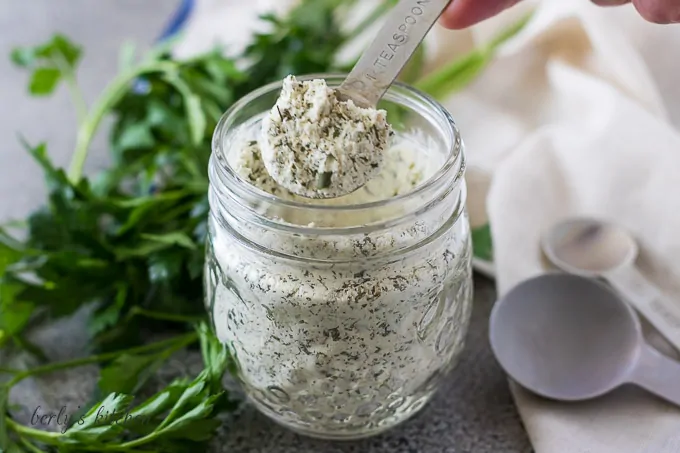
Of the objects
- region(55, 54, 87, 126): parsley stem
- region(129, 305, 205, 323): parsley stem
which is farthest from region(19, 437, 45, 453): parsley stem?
region(55, 54, 87, 126): parsley stem

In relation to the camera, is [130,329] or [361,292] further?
[130,329]

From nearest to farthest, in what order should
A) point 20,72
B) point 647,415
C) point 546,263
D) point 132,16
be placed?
point 647,415 < point 546,263 < point 20,72 < point 132,16

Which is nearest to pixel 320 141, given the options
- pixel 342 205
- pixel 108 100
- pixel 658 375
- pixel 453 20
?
pixel 342 205

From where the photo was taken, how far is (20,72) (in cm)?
126

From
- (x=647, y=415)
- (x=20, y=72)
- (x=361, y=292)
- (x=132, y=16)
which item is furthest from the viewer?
(x=132, y=16)

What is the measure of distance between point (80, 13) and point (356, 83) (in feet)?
3.21

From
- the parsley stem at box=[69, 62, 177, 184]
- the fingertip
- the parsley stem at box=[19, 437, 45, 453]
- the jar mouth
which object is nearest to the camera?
the jar mouth

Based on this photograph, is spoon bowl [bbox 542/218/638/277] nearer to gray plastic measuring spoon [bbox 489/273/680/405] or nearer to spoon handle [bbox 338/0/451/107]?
gray plastic measuring spoon [bbox 489/273/680/405]

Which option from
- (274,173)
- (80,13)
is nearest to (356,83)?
(274,173)

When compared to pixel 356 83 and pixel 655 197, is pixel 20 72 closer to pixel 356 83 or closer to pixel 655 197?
pixel 356 83

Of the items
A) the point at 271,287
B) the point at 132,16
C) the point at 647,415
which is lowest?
the point at 647,415

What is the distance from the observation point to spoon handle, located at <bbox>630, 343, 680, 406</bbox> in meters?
0.71

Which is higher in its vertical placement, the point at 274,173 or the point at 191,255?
the point at 274,173

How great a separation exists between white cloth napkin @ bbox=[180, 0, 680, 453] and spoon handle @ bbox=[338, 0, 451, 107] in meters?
0.30
